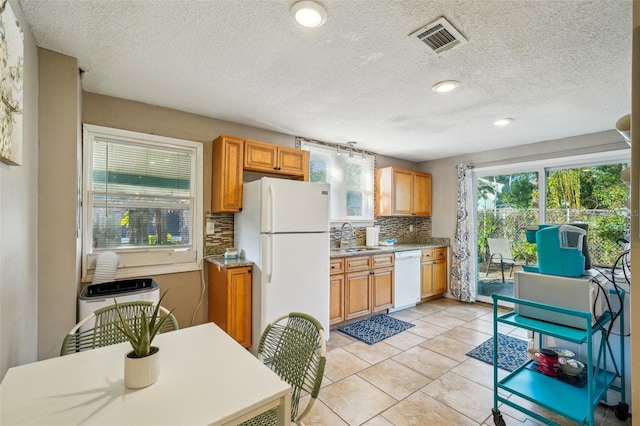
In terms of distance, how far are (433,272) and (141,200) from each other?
4.13 meters

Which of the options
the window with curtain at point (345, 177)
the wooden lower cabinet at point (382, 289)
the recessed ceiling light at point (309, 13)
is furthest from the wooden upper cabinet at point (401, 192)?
the recessed ceiling light at point (309, 13)

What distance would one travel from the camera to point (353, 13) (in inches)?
59.9

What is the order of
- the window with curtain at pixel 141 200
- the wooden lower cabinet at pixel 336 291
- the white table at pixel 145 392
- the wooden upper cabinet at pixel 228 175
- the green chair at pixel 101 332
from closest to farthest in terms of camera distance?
the white table at pixel 145 392
the green chair at pixel 101 332
the window with curtain at pixel 141 200
the wooden upper cabinet at pixel 228 175
the wooden lower cabinet at pixel 336 291

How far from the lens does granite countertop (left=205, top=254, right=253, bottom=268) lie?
2.71 meters

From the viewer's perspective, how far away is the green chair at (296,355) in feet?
4.05

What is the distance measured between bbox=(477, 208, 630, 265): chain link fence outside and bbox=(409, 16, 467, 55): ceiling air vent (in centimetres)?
289

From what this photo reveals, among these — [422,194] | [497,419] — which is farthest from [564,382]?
[422,194]

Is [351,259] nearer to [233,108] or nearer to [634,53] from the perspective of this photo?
[233,108]

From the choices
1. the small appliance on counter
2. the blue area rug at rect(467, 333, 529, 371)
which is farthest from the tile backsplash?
the small appliance on counter

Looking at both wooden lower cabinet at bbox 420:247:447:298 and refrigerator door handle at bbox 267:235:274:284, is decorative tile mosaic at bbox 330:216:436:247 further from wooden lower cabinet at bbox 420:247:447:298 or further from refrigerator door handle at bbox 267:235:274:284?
refrigerator door handle at bbox 267:235:274:284

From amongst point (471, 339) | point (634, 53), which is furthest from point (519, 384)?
point (634, 53)

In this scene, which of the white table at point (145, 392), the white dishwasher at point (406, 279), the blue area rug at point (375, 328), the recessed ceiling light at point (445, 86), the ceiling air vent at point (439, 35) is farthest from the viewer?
the white dishwasher at point (406, 279)

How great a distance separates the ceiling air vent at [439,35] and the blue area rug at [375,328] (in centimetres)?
276

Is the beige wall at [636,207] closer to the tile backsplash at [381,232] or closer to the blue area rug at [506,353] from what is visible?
the blue area rug at [506,353]
